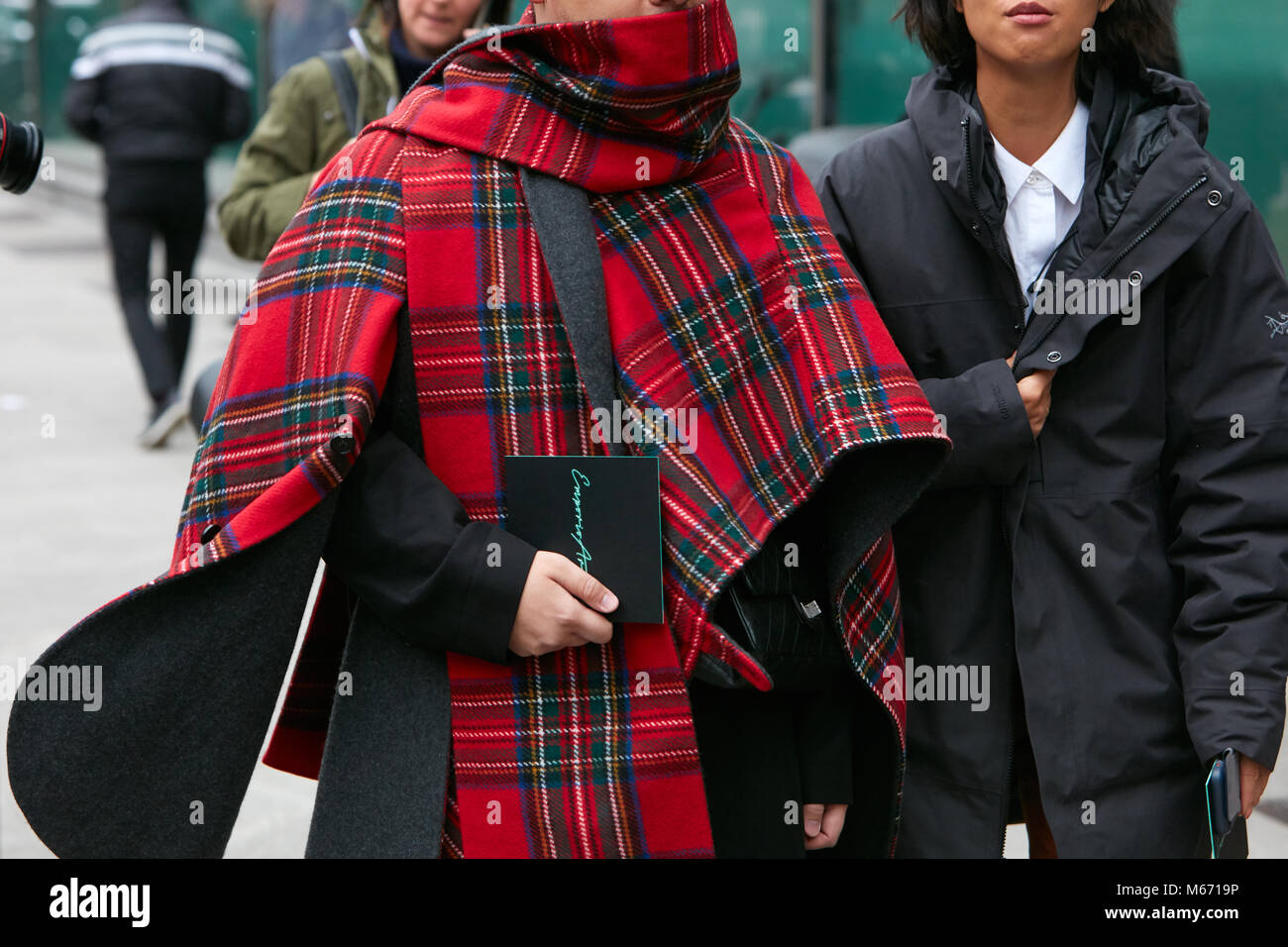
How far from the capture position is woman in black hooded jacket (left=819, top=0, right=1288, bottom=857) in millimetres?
2439

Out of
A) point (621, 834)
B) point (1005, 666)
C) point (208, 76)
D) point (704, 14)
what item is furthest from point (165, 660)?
point (208, 76)

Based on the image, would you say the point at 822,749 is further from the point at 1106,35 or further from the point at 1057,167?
the point at 1106,35

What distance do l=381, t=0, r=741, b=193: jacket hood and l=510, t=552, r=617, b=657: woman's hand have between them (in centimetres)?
50

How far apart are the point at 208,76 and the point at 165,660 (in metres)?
6.62

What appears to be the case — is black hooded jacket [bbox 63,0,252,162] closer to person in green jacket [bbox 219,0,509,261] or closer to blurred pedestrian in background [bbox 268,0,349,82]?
blurred pedestrian in background [bbox 268,0,349,82]

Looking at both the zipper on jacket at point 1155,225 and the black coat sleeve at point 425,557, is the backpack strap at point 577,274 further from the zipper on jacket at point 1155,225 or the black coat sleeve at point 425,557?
the zipper on jacket at point 1155,225

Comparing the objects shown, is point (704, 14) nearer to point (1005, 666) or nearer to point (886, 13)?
point (1005, 666)

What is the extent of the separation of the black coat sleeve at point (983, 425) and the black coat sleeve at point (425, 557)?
2.26 feet

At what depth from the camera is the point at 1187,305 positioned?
2480mm

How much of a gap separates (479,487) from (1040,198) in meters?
1.02

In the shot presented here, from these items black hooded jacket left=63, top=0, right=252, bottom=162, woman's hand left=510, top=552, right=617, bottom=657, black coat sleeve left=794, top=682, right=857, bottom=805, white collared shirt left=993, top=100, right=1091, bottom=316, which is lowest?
black coat sleeve left=794, top=682, right=857, bottom=805
